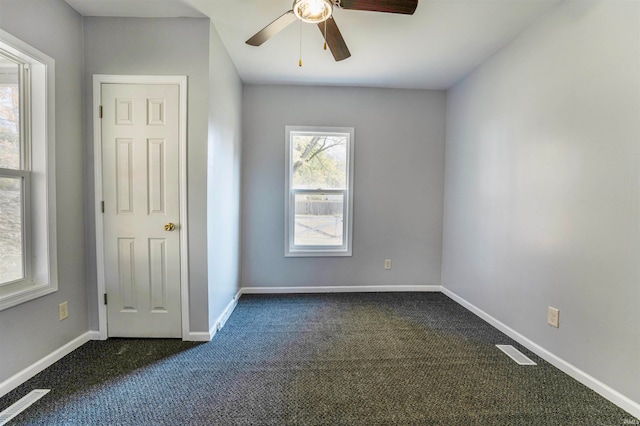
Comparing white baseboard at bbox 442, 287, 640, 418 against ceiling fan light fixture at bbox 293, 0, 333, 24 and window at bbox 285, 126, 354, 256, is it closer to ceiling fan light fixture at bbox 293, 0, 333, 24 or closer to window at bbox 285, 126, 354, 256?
window at bbox 285, 126, 354, 256

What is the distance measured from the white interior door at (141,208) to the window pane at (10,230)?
1.53 feet

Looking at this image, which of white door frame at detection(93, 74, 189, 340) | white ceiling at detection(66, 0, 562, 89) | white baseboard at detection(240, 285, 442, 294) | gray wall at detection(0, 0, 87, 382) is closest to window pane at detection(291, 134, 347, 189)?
white ceiling at detection(66, 0, 562, 89)

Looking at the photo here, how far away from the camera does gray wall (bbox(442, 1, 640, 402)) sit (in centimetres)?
151

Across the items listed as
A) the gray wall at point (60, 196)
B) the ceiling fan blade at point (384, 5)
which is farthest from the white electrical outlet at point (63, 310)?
the ceiling fan blade at point (384, 5)

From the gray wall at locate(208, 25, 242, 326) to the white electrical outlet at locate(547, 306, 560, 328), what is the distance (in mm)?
2620

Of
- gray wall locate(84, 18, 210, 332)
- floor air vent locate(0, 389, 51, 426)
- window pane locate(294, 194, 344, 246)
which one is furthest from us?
window pane locate(294, 194, 344, 246)

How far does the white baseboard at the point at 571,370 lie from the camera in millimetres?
1494

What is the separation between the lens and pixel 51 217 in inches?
72.5

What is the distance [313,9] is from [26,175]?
2128 millimetres

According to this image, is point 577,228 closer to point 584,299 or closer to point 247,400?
point 584,299

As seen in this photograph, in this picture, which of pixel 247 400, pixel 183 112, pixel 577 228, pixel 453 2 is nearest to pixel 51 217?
pixel 183 112

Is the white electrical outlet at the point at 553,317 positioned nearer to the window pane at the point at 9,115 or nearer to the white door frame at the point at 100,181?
the white door frame at the point at 100,181

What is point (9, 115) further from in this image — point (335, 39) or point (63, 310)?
point (335, 39)

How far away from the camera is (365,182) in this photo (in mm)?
3354
